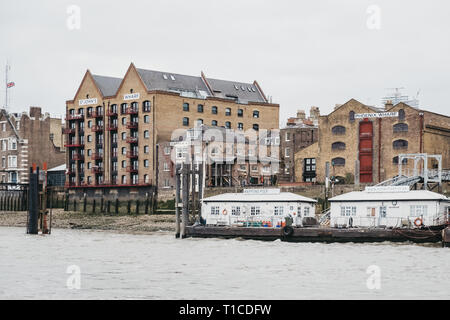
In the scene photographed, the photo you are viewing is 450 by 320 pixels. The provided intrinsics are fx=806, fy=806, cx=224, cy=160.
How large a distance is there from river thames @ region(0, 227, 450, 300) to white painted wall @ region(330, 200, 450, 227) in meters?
2.59

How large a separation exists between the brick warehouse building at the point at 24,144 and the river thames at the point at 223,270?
59.1 meters

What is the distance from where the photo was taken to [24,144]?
115625 mm

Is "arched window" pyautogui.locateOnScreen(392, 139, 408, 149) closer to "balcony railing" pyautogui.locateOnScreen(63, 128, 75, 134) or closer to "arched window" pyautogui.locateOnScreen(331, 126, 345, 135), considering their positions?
"arched window" pyautogui.locateOnScreen(331, 126, 345, 135)

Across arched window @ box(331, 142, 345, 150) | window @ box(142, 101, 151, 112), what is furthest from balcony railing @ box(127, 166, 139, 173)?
arched window @ box(331, 142, 345, 150)

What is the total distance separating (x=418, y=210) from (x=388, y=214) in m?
2.14

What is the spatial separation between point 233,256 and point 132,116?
58763mm

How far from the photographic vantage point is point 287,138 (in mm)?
102812

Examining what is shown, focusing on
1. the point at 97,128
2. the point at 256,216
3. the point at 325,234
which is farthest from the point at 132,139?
the point at 325,234

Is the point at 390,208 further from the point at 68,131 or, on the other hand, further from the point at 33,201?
the point at 68,131

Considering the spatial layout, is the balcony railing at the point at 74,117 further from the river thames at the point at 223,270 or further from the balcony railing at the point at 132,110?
the river thames at the point at 223,270
